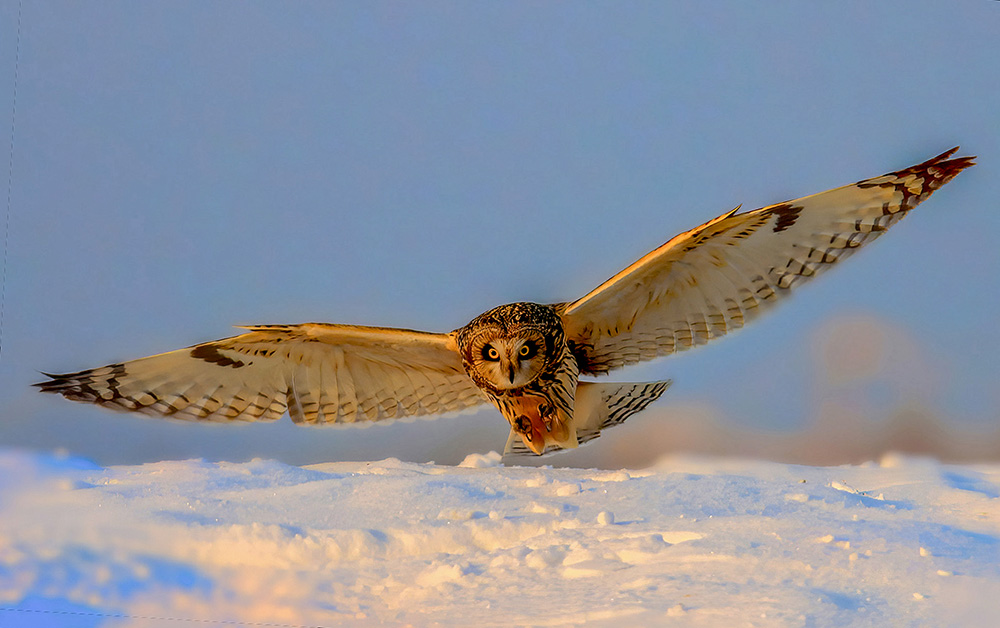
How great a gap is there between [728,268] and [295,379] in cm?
128

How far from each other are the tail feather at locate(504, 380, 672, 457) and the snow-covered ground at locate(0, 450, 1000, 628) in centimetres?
14

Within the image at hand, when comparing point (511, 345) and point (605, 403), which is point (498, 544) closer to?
point (511, 345)

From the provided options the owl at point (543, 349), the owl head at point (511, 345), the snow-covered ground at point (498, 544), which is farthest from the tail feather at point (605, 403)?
the owl head at point (511, 345)

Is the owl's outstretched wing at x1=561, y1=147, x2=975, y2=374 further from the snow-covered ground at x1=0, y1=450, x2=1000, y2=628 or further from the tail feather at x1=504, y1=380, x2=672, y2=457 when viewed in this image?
the snow-covered ground at x1=0, y1=450, x2=1000, y2=628

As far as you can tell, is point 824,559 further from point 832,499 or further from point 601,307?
point 601,307

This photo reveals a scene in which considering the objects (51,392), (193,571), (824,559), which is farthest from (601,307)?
(51,392)

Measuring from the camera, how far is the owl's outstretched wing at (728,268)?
6.86 ft

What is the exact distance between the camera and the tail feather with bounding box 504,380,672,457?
2.38 m

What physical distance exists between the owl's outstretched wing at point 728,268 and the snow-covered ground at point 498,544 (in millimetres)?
375

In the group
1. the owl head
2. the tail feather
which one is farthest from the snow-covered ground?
the owl head

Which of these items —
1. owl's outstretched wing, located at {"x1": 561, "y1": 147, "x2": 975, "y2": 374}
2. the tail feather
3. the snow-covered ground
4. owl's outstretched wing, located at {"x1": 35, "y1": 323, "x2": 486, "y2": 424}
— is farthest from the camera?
the tail feather

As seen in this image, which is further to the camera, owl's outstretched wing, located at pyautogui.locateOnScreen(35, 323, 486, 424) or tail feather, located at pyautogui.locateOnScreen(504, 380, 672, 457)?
tail feather, located at pyautogui.locateOnScreen(504, 380, 672, 457)

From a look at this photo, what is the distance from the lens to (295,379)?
2459mm

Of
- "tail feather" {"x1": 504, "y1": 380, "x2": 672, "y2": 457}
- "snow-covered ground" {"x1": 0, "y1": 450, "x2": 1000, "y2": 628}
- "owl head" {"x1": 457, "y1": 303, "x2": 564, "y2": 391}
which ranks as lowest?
"snow-covered ground" {"x1": 0, "y1": 450, "x2": 1000, "y2": 628}
